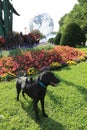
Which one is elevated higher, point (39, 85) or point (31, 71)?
point (39, 85)

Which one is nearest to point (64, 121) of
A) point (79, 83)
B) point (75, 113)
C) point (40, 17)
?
point (75, 113)

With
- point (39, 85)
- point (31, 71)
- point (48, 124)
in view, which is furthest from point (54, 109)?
point (31, 71)

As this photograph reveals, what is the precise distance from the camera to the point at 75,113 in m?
8.44

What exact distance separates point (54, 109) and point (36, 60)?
5.76m

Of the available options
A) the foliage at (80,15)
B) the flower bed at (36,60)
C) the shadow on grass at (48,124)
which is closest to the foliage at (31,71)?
the flower bed at (36,60)

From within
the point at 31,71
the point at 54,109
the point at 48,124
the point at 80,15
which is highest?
the point at 80,15

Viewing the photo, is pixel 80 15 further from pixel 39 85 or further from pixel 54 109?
pixel 39 85

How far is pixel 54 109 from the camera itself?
874 cm

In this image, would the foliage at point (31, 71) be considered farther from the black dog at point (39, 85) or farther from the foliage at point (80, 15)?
the foliage at point (80, 15)

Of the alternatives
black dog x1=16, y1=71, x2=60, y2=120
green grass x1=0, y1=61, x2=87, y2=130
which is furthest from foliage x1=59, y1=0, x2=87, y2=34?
black dog x1=16, y1=71, x2=60, y2=120

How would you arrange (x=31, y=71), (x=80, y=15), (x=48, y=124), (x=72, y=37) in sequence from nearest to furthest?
(x=48, y=124) → (x=31, y=71) → (x=72, y=37) → (x=80, y=15)

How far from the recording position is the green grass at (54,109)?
26.1 feet

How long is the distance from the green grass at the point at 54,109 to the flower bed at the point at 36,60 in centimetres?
222

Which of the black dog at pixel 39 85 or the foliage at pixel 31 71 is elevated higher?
the black dog at pixel 39 85
